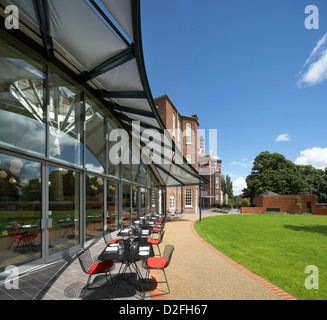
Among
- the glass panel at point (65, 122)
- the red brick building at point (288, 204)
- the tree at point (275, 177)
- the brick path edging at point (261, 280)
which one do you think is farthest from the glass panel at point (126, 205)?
the tree at point (275, 177)

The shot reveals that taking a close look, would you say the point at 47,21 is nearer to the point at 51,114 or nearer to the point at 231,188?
the point at 51,114

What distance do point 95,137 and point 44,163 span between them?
9.08ft

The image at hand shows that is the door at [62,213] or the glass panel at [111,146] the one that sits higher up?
the glass panel at [111,146]

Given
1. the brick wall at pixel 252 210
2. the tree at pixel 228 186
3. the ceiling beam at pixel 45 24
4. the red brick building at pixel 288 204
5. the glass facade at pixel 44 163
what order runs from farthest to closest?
the tree at pixel 228 186
the red brick building at pixel 288 204
the brick wall at pixel 252 210
the glass facade at pixel 44 163
the ceiling beam at pixel 45 24

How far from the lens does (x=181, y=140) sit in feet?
84.2

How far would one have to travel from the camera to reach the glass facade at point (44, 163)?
4484 mm

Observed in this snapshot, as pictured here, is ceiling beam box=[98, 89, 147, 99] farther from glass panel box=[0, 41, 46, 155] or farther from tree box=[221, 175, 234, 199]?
tree box=[221, 175, 234, 199]

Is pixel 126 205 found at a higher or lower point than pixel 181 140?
lower

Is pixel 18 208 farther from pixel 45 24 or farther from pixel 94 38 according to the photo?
pixel 94 38

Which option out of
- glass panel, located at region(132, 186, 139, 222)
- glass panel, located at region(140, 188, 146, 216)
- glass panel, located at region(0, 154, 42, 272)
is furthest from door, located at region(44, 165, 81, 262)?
glass panel, located at region(140, 188, 146, 216)

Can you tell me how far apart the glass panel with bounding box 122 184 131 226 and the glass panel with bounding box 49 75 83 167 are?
4.14 m

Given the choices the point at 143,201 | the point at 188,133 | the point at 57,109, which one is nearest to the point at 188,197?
the point at 188,133

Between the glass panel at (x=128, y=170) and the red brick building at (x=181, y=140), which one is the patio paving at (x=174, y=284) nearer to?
the glass panel at (x=128, y=170)

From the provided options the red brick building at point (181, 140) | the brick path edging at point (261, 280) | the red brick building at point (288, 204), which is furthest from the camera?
the red brick building at point (288, 204)
